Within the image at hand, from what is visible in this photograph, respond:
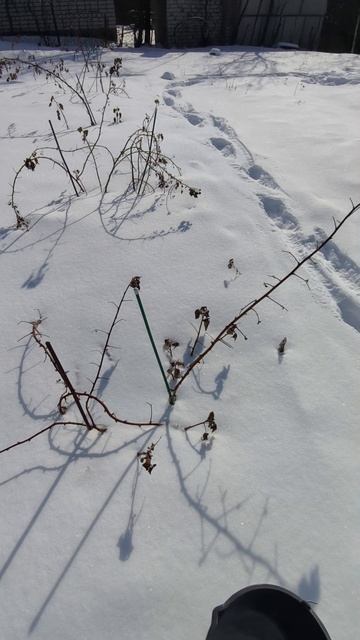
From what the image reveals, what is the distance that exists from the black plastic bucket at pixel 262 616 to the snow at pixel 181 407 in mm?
105

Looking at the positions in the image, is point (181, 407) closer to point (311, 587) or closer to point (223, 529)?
point (223, 529)

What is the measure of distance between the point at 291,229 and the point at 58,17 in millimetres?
10530

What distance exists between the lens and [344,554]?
3.95 ft

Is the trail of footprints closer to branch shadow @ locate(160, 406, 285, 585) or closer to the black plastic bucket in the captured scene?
branch shadow @ locate(160, 406, 285, 585)

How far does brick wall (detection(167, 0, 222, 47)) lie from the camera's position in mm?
9706

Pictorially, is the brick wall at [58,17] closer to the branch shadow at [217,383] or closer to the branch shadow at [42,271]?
the branch shadow at [42,271]

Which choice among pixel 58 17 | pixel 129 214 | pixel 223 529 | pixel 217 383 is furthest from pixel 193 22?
pixel 223 529

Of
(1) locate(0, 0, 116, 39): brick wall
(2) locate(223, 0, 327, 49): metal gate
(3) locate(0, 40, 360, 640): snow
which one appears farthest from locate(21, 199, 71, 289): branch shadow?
(2) locate(223, 0, 327, 49): metal gate

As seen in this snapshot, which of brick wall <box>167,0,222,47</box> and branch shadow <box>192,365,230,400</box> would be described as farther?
brick wall <box>167,0,222,47</box>

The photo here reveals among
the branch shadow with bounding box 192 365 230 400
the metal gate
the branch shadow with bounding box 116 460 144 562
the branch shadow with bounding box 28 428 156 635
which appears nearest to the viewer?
the branch shadow with bounding box 28 428 156 635

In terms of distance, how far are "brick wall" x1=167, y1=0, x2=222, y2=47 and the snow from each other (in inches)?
338

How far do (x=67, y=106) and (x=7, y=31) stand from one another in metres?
7.60

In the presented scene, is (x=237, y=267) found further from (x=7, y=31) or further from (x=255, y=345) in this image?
(x=7, y=31)

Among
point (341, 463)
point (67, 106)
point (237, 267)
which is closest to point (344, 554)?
point (341, 463)
